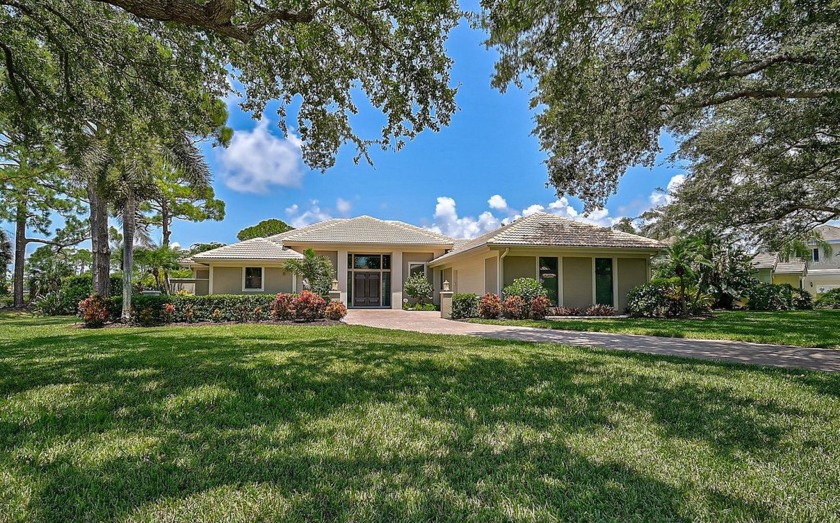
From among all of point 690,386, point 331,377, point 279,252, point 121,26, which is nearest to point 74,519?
point 331,377

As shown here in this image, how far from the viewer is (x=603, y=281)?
17.8m

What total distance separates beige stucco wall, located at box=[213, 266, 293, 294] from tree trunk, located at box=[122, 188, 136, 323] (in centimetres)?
718

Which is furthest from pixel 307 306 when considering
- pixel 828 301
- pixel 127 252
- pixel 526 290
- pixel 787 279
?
pixel 787 279

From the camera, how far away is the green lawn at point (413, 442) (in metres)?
2.39

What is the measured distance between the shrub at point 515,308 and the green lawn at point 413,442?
847cm

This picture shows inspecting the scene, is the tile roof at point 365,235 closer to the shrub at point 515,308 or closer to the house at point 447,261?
the house at point 447,261

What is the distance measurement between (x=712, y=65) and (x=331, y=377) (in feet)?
27.6

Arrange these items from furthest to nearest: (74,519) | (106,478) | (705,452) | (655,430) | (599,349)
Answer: (599,349), (655,430), (705,452), (106,478), (74,519)

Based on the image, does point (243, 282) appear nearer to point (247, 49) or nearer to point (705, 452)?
point (247, 49)

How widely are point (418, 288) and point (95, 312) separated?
43.5ft

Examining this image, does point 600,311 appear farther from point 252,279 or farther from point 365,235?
point 252,279

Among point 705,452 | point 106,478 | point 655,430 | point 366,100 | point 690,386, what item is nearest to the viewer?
point 106,478

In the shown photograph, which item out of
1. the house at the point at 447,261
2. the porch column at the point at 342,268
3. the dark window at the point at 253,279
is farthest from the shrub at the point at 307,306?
the dark window at the point at 253,279

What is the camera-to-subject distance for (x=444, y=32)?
24.3 ft
